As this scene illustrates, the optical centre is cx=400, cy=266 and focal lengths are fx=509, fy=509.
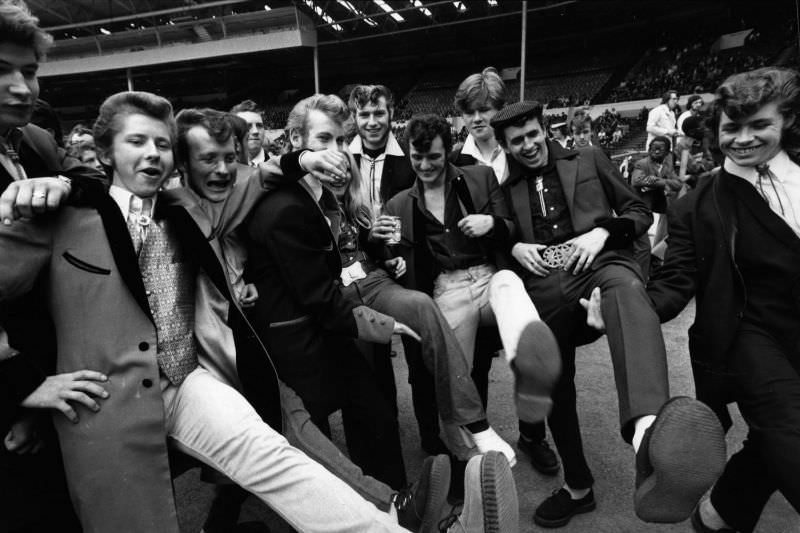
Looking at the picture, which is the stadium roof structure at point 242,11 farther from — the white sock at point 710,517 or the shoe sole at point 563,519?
the white sock at point 710,517

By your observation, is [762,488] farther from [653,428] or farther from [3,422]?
[3,422]

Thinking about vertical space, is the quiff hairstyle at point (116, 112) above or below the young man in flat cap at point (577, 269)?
above

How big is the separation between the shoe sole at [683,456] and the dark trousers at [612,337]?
21 centimetres

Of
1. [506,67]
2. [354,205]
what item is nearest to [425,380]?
[354,205]

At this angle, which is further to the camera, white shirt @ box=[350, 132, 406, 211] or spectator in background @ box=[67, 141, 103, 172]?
spectator in background @ box=[67, 141, 103, 172]

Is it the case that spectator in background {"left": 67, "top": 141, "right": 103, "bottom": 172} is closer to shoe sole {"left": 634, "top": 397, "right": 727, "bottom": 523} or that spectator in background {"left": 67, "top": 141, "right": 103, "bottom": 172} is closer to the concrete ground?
the concrete ground

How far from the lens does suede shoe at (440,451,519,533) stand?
5.18 ft

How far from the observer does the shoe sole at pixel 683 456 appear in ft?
4.93

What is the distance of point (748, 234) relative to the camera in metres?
1.92

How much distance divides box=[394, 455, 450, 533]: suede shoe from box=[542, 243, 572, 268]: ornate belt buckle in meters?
1.06

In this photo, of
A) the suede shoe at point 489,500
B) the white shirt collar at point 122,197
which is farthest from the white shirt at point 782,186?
the white shirt collar at point 122,197

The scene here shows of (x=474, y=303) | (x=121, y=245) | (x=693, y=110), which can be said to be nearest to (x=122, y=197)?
(x=121, y=245)

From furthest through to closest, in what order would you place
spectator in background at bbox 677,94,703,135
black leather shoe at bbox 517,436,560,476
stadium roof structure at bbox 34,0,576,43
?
stadium roof structure at bbox 34,0,576,43, spectator in background at bbox 677,94,703,135, black leather shoe at bbox 517,436,560,476

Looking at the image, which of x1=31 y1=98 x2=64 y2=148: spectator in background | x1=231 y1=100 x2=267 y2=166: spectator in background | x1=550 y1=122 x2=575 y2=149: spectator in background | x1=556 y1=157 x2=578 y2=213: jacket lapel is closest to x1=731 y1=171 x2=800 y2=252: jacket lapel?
x1=556 y1=157 x2=578 y2=213: jacket lapel
